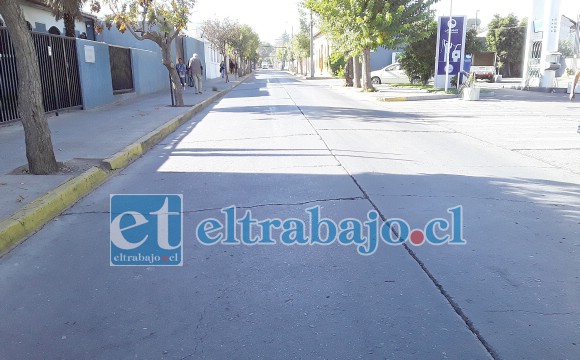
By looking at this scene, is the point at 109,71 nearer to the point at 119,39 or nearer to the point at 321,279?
the point at 119,39

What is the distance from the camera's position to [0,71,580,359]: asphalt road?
2842mm

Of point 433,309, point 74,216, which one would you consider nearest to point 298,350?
point 433,309

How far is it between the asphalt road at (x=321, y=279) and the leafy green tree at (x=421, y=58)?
19593mm

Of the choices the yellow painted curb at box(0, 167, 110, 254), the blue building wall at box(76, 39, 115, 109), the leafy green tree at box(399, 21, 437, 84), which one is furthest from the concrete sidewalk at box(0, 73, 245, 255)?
the leafy green tree at box(399, 21, 437, 84)

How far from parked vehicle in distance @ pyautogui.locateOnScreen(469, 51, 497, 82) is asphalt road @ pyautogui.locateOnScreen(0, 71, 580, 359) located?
31085 mm

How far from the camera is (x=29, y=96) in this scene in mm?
6340

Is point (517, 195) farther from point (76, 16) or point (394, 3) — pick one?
point (394, 3)

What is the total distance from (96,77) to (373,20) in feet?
36.9

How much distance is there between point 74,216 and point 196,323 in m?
2.88

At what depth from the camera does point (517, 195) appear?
5.73 m

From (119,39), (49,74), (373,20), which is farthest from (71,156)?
(119,39)

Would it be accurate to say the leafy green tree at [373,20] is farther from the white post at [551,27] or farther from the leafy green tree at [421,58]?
the white post at [551,27]

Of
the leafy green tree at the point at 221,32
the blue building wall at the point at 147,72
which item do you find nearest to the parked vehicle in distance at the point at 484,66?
the leafy green tree at the point at 221,32

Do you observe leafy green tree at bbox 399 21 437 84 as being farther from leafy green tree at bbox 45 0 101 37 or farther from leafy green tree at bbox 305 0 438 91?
leafy green tree at bbox 45 0 101 37
